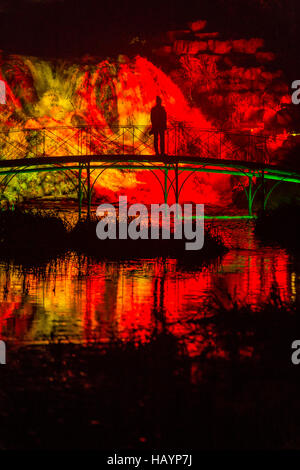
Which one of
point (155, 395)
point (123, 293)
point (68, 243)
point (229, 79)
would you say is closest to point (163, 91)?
point (229, 79)

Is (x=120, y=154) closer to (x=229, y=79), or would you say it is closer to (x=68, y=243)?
(x=68, y=243)

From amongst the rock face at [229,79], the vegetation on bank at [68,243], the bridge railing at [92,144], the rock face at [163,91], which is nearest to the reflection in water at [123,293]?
the vegetation on bank at [68,243]

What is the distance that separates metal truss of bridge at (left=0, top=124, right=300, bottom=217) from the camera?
101 feet

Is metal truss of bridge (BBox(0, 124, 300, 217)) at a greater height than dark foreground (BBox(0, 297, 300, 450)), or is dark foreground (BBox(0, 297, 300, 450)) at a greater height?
metal truss of bridge (BBox(0, 124, 300, 217))

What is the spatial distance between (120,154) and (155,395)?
22813 millimetres

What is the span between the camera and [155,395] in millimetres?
8242

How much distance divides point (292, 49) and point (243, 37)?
10.6 ft

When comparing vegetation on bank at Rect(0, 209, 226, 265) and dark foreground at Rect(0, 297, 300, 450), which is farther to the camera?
vegetation on bank at Rect(0, 209, 226, 265)

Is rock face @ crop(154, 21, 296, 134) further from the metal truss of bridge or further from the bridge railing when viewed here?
the bridge railing

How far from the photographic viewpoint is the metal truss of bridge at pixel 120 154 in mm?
30797

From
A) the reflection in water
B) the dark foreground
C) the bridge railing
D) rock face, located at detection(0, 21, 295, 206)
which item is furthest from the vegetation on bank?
rock face, located at detection(0, 21, 295, 206)

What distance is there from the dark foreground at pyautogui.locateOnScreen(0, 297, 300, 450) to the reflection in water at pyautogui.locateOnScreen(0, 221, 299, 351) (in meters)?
0.79
